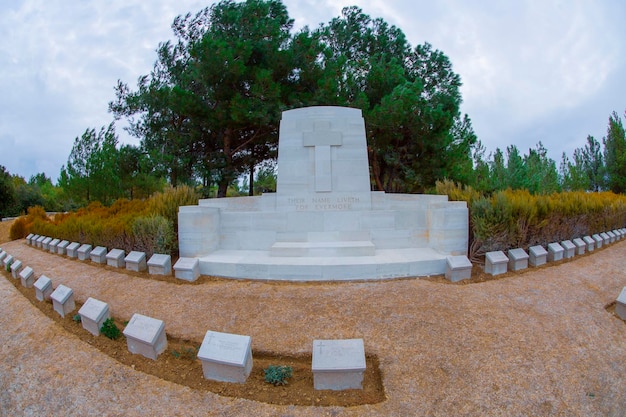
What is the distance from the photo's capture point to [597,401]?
2.87 m

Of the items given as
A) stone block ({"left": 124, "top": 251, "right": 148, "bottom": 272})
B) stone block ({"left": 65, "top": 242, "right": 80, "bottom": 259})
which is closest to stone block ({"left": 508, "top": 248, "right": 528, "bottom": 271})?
stone block ({"left": 124, "top": 251, "right": 148, "bottom": 272})

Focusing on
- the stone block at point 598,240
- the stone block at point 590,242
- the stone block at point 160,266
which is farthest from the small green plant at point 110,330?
the stone block at point 598,240

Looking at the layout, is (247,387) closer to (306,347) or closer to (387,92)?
(306,347)

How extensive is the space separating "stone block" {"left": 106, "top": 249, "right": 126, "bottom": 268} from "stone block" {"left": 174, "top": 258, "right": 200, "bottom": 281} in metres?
1.72

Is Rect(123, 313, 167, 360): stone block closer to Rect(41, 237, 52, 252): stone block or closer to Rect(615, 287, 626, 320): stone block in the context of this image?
Rect(615, 287, 626, 320): stone block

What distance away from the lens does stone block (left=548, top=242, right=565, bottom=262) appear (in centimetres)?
654

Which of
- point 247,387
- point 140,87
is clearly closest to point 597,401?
point 247,387

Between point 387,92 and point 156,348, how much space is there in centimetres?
1389

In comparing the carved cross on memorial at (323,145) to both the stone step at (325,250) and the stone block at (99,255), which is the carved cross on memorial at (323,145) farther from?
the stone block at (99,255)

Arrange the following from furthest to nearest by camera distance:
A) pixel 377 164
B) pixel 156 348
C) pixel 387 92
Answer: pixel 377 164 < pixel 387 92 < pixel 156 348

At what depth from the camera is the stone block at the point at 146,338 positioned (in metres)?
3.54

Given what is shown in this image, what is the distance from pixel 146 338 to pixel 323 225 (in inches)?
167

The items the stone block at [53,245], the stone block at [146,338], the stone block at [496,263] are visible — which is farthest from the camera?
the stone block at [53,245]

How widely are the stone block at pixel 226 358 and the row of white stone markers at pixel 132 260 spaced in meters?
2.88
